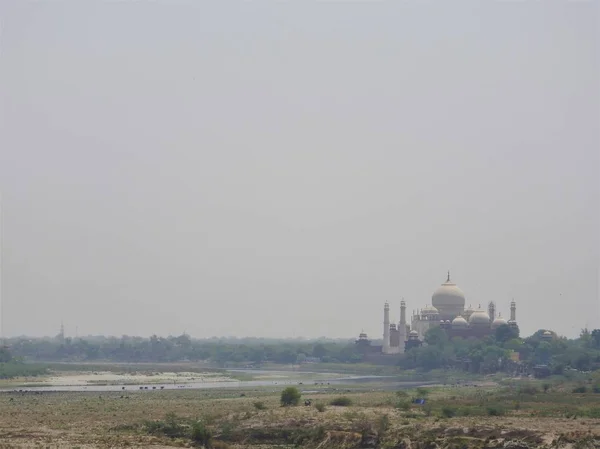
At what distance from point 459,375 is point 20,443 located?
8154 centimetres

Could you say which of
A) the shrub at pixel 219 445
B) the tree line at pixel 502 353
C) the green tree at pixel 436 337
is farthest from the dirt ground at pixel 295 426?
the green tree at pixel 436 337

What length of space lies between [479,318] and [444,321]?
6.10 metres

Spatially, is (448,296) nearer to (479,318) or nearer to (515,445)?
(479,318)

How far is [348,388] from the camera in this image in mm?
102188

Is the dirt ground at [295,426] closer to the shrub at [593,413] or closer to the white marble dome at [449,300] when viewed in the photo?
the shrub at [593,413]

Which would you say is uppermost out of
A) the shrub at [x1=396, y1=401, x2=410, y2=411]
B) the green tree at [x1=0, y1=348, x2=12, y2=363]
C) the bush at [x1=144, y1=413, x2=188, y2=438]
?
the green tree at [x1=0, y1=348, x2=12, y2=363]

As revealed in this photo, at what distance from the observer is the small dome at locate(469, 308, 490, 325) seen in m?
158

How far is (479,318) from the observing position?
159m

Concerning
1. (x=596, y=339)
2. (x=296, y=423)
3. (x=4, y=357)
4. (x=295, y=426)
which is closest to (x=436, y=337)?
(x=596, y=339)

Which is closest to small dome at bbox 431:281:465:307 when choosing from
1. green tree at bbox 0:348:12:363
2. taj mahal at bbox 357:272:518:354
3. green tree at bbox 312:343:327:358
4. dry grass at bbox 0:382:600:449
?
taj mahal at bbox 357:272:518:354

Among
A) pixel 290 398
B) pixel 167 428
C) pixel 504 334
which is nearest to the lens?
pixel 167 428

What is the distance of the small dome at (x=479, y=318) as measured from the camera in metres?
158

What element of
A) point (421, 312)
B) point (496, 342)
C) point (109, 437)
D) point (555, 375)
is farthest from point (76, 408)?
point (421, 312)

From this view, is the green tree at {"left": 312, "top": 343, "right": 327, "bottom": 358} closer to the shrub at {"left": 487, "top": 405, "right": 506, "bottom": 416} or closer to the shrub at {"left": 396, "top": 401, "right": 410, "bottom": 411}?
the shrub at {"left": 396, "top": 401, "right": 410, "bottom": 411}
